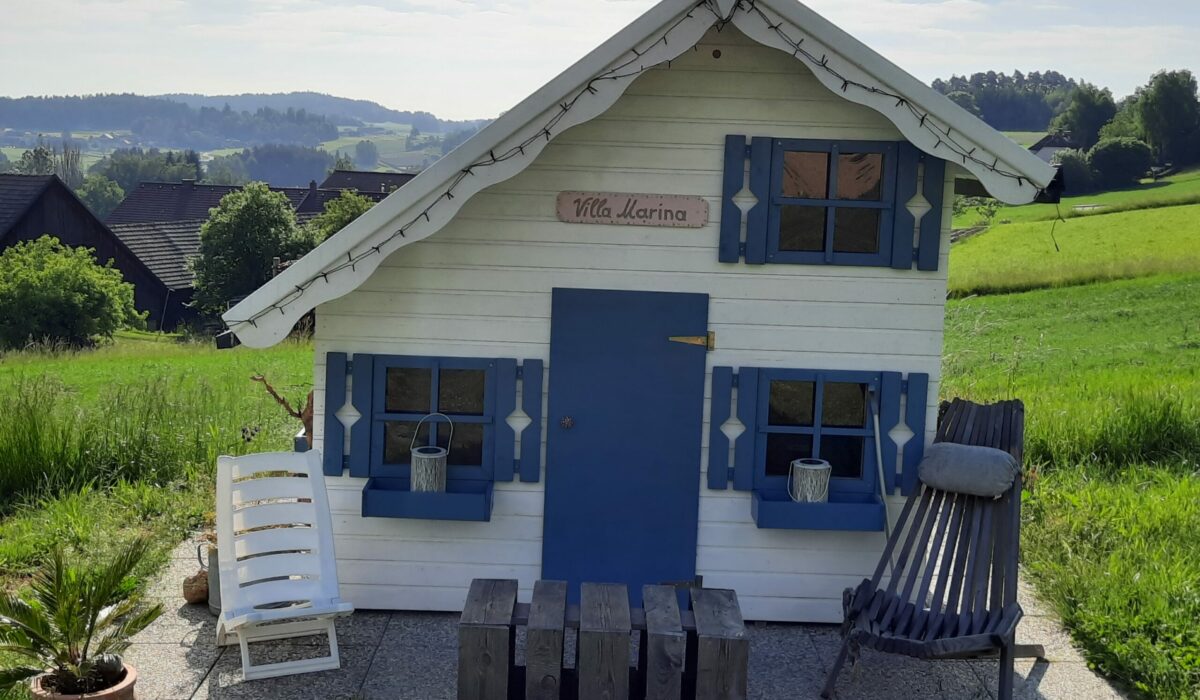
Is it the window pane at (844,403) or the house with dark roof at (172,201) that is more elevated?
the house with dark roof at (172,201)

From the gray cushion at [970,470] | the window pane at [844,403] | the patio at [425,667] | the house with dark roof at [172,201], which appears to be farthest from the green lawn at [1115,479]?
the house with dark roof at [172,201]

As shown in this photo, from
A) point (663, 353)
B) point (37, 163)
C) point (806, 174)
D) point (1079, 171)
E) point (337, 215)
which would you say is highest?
point (37, 163)

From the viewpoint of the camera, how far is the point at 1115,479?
1047cm

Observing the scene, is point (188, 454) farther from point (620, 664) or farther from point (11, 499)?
point (620, 664)

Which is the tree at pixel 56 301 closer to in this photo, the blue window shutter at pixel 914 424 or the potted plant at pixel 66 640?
the potted plant at pixel 66 640

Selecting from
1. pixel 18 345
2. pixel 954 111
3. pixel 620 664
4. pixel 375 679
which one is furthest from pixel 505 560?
pixel 18 345

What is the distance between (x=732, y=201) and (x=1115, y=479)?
→ 18.8 ft

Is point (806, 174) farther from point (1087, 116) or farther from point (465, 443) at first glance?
point (1087, 116)

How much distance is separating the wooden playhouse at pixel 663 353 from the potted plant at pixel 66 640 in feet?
5.88

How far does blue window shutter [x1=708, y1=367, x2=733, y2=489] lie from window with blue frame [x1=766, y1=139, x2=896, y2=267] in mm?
808

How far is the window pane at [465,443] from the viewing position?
7082 mm

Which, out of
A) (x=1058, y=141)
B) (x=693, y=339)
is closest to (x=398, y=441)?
(x=693, y=339)

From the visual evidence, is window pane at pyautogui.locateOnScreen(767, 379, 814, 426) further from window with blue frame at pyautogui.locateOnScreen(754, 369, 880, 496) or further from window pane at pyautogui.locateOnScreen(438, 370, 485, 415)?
window pane at pyautogui.locateOnScreen(438, 370, 485, 415)

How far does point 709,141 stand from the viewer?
22.7 feet
